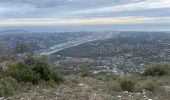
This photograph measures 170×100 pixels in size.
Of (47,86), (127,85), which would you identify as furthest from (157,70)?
(47,86)

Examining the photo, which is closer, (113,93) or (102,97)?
(102,97)

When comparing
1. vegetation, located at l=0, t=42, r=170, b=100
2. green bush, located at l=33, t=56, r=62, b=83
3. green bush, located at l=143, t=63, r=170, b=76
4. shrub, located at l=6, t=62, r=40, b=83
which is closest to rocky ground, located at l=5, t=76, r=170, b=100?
vegetation, located at l=0, t=42, r=170, b=100

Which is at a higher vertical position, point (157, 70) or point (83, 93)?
point (83, 93)

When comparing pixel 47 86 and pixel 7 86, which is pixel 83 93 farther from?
pixel 7 86

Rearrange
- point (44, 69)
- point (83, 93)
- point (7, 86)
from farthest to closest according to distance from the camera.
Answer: point (44, 69) → point (7, 86) → point (83, 93)

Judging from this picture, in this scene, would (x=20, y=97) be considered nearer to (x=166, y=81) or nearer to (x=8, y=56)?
(x=8, y=56)

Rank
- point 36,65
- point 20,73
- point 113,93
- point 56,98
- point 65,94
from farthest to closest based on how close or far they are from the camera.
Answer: point 36,65 < point 20,73 < point 113,93 < point 65,94 < point 56,98

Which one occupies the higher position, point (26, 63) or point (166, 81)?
point (26, 63)

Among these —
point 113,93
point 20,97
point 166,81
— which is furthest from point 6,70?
point 166,81

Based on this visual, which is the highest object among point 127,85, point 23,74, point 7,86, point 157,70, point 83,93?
point 23,74
